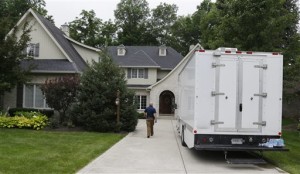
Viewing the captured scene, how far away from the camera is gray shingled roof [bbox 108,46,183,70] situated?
39.2 m

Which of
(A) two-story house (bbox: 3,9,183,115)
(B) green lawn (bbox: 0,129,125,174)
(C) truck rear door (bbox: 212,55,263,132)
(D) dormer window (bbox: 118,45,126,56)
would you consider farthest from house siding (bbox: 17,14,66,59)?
(D) dormer window (bbox: 118,45,126,56)

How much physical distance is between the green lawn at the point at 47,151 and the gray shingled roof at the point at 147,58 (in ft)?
70.6

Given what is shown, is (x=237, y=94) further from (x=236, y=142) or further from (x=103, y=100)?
(x=103, y=100)

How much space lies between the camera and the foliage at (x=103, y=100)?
19.7 meters

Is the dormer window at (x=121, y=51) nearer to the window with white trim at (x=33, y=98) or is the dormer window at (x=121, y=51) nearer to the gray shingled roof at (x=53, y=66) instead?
the gray shingled roof at (x=53, y=66)

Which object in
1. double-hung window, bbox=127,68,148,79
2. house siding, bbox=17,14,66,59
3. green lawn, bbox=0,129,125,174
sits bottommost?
green lawn, bbox=0,129,125,174

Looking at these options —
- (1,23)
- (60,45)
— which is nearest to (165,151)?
(1,23)

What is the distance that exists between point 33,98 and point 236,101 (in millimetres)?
16419

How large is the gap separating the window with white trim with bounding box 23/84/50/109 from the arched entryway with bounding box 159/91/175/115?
52.2ft

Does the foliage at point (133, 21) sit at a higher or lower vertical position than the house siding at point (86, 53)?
higher

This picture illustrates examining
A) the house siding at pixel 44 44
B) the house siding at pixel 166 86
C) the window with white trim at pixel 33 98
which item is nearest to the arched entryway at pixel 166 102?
the house siding at pixel 166 86

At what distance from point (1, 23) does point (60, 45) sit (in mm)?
5108

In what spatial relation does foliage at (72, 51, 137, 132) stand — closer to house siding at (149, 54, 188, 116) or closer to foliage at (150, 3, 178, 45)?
house siding at (149, 54, 188, 116)

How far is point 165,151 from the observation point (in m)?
13.8
